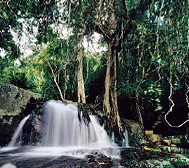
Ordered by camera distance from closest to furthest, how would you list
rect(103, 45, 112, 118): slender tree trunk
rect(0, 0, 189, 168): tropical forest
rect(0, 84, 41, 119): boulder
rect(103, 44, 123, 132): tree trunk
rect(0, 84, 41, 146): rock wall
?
rect(0, 0, 189, 168): tropical forest → rect(0, 84, 41, 146): rock wall → rect(0, 84, 41, 119): boulder → rect(103, 44, 123, 132): tree trunk → rect(103, 45, 112, 118): slender tree trunk

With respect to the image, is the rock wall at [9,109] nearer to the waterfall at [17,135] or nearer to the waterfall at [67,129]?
the waterfall at [17,135]

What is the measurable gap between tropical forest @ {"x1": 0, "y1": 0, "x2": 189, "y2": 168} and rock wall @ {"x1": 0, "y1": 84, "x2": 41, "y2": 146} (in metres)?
0.02

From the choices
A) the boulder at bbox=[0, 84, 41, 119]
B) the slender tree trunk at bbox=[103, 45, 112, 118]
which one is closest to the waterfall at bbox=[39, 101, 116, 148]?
the slender tree trunk at bbox=[103, 45, 112, 118]

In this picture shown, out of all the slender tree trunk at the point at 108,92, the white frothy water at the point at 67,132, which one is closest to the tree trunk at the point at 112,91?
the slender tree trunk at the point at 108,92

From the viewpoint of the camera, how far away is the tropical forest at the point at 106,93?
9.55 feet

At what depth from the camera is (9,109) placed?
165 inches

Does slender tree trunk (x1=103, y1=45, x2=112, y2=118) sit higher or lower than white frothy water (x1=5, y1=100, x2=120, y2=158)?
higher

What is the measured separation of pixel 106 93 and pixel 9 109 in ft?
9.82

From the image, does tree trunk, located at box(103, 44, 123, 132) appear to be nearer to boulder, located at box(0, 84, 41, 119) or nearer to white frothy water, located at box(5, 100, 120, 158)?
white frothy water, located at box(5, 100, 120, 158)

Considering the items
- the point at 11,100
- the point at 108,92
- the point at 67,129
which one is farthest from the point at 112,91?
the point at 11,100

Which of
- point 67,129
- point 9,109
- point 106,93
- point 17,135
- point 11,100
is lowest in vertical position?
point 17,135

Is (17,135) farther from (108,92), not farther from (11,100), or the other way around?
(108,92)

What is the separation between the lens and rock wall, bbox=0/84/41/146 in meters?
3.96

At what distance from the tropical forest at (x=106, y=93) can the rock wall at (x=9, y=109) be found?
0.02 metres
